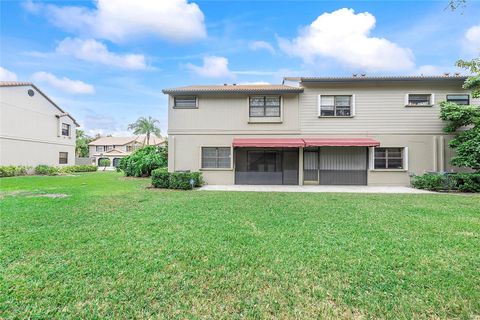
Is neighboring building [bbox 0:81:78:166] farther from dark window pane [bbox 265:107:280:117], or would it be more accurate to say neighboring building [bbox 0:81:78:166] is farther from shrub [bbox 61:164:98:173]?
dark window pane [bbox 265:107:280:117]

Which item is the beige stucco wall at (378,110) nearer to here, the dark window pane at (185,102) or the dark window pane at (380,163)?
the dark window pane at (380,163)

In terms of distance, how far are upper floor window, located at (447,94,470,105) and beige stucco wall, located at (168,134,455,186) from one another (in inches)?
97.9

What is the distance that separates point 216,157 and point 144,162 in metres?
8.51

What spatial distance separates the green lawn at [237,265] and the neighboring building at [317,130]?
349 inches

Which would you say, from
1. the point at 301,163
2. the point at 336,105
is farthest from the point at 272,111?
A: the point at 336,105

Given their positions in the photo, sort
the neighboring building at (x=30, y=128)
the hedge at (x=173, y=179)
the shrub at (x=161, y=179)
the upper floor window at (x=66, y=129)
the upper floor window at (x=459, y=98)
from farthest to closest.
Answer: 1. the upper floor window at (x=66, y=129)
2. the neighboring building at (x=30, y=128)
3. the upper floor window at (x=459, y=98)
4. the shrub at (x=161, y=179)
5. the hedge at (x=173, y=179)

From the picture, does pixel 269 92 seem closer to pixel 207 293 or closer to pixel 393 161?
pixel 393 161

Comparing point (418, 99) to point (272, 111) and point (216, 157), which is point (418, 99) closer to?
point (272, 111)

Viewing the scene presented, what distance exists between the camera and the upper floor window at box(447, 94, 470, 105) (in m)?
15.5

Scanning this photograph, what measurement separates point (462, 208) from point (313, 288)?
9.26m

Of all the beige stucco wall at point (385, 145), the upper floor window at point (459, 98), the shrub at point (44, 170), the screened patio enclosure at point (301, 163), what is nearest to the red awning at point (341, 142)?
the screened patio enclosure at point (301, 163)

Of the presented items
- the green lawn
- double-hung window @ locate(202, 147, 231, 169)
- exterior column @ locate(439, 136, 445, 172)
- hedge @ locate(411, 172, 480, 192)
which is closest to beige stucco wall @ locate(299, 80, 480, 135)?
exterior column @ locate(439, 136, 445, 172)

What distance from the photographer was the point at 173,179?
46.3ft

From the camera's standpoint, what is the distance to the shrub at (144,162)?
21500 mm
